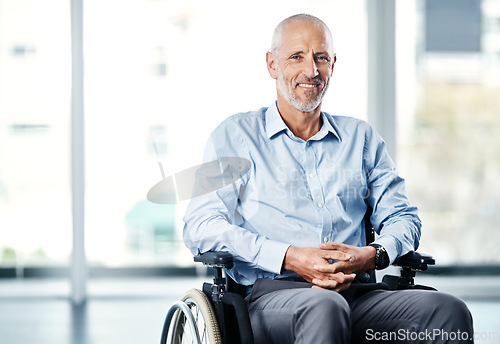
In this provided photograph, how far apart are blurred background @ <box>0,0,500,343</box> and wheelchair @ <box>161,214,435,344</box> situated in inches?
88.1

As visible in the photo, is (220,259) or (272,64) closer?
(220,259)

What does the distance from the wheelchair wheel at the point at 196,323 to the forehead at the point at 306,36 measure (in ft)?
2.58

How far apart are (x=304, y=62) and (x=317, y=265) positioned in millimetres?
622

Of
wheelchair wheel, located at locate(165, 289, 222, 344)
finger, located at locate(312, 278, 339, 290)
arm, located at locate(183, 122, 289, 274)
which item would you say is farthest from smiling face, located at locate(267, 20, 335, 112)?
wheelchair wheel, located at locate(165, 289, 222, 344)

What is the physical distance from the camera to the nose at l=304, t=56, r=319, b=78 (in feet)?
6.10

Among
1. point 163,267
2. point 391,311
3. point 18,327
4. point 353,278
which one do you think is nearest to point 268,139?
point 353,278

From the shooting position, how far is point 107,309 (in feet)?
12.4

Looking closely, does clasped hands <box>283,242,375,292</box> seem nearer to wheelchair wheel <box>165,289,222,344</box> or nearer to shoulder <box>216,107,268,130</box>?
wheelchair wheel <box>165,289,222,344</box>

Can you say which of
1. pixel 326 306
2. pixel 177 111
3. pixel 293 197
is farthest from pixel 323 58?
pixel 177 111

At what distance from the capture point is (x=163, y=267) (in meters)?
4.20

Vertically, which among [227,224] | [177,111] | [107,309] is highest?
[177,111]

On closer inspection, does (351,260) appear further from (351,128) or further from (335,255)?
(351,128)

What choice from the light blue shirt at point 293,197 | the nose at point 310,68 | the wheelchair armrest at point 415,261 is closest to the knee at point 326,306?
the light blue shirt at point 293,197

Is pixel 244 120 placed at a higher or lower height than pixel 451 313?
higher
